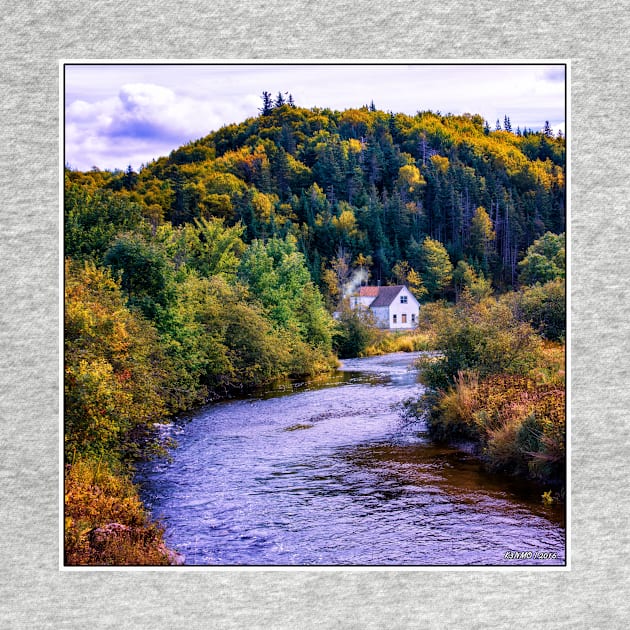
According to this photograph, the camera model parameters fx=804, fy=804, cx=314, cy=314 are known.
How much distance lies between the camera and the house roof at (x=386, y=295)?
7148 mm

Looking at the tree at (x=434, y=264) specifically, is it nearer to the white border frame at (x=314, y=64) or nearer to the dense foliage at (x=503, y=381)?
the dense foliage at (x=503, y=381)

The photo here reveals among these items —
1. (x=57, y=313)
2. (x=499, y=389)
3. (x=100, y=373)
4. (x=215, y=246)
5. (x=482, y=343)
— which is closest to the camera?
(x=57, y=313)

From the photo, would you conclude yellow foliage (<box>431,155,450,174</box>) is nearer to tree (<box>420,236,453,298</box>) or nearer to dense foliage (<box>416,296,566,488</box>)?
tree (<box>420,236,453,298</box>)

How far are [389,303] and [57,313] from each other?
3136mm

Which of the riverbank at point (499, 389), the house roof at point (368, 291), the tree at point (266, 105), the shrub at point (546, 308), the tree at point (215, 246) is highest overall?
the tree at point (266, 105)

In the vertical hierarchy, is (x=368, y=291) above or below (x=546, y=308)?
above

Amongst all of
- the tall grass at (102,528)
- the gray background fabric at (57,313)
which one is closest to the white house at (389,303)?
the gray background fabric at (57,313)

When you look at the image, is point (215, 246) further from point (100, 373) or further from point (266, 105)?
point (100, 373)

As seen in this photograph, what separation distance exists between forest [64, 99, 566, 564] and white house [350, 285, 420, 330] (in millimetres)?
161

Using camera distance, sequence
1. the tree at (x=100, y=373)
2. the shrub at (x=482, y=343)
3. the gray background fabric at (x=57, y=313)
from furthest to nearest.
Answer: the shrub at (x=482, y=343) < the tree at (x=100, y=373) < the gray background fabric at (x=57, y=313)

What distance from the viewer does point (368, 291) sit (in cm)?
723

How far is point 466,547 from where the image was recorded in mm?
6035

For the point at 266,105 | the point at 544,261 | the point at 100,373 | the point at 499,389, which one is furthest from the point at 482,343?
the point at 100,373

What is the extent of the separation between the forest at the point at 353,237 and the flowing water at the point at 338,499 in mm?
446
